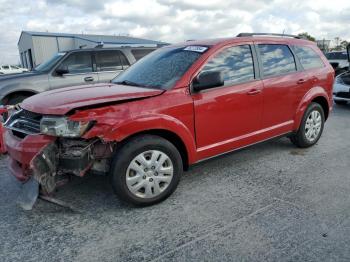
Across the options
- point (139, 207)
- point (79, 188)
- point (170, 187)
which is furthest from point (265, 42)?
point (79, 188)

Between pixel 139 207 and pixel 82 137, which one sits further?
pixel 139 207

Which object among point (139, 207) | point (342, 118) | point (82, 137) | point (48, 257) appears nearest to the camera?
point (48, 257)

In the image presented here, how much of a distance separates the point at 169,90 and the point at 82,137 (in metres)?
1.04

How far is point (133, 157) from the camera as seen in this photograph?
10.2ft

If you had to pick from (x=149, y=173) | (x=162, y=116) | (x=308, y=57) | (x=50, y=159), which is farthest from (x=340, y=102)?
(x=50, y=159)

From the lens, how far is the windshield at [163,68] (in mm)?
3633

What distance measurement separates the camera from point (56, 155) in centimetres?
300

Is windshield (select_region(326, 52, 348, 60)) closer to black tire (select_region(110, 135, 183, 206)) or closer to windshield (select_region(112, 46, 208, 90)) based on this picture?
windshield (select_region(112, 46, 208, 90))

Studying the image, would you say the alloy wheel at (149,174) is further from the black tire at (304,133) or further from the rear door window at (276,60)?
the black tire at (304,133)

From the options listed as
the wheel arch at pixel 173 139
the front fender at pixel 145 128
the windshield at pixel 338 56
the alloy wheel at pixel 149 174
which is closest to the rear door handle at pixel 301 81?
the front fender at pixel 145 128

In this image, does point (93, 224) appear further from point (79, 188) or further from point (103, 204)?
point (79, 188)

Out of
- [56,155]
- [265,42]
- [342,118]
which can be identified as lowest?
[342,118]

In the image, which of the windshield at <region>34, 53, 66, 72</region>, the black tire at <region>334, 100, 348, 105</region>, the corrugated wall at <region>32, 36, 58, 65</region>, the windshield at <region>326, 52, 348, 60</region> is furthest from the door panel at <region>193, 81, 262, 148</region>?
the corrugated wall at <region>32, 36, 58, 65</region>

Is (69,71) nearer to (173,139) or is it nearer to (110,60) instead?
(110,60)
